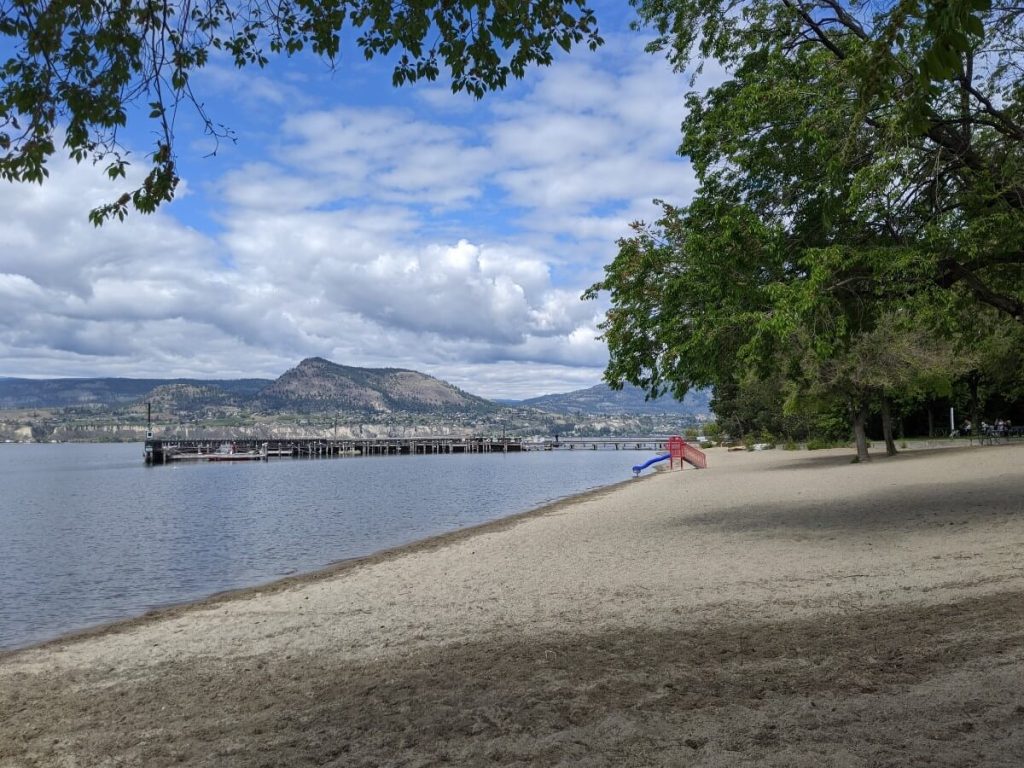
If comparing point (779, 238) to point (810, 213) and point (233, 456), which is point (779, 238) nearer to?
point (810, 213)

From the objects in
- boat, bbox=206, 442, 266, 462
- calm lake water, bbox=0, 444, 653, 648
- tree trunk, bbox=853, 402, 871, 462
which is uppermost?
tree trunk, bbox=853, 402, 871, 462

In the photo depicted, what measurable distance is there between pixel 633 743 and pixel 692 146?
12.1m

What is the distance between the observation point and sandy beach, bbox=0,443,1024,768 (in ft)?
16.2

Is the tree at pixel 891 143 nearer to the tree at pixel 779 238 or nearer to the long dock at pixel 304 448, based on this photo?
the tree at pixel 779 238

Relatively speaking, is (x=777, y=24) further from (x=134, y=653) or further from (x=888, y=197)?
(x=134, y=653)

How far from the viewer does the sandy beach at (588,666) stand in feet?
16.2

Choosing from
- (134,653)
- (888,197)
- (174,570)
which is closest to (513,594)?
(134,653)

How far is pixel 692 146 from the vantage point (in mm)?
14648

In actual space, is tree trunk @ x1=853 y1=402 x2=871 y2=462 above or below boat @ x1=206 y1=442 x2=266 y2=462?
above

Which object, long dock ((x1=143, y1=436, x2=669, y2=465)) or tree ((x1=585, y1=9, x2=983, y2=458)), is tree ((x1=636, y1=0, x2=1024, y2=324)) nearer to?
tree ((x1=585, y1=9, x2=983, y2=458))

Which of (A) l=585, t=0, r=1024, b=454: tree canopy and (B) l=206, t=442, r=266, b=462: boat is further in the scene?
(B) l=206, t=442, r=266, b=462: boat

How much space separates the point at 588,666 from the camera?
6.91 metres

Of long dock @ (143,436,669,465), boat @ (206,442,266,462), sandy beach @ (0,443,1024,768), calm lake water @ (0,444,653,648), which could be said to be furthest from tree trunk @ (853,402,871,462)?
boat @ (206,442,266,462)

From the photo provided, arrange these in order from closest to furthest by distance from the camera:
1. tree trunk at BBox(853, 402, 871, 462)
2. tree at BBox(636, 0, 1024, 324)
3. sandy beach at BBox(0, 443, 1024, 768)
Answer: sandy beach at BBox(0, 443, 1024, 768), tree at BBox(636, 0, 1024, 324), tree trunk at BBox(853, 402, 871, 462)
